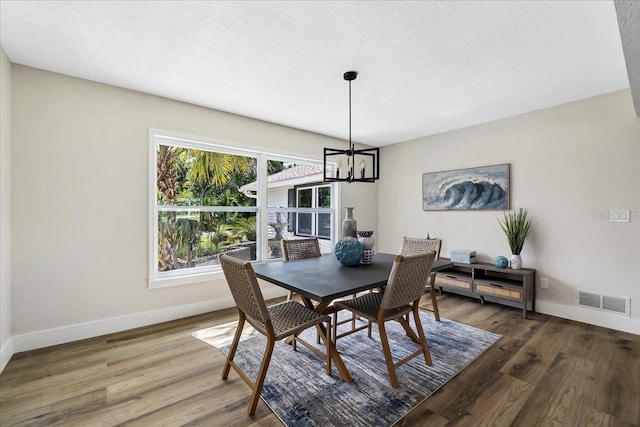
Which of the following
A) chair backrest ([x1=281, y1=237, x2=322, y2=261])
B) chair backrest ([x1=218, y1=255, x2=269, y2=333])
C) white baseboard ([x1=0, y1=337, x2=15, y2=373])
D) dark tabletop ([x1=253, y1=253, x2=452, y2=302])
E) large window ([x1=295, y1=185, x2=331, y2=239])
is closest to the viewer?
chair backrest ([x1=218, y1=255, x2=269, y2=333])

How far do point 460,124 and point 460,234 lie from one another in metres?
1.61

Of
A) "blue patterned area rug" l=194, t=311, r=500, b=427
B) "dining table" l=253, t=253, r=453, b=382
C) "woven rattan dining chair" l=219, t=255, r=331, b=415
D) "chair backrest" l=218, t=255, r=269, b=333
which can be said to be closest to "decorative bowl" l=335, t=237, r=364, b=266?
"dining table" l=253, t=253, r=453, b=382

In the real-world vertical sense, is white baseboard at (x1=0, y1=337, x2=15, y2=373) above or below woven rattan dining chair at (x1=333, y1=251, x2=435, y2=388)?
below

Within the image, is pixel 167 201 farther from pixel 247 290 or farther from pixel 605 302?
pixel 605 302

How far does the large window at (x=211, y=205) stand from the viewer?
327 centimetres

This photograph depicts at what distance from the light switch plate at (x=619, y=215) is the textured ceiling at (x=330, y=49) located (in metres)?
1.27

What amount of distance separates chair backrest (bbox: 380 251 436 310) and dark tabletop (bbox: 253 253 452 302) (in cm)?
12

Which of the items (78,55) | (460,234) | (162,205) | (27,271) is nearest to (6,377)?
(27,271)

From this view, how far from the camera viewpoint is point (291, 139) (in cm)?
425

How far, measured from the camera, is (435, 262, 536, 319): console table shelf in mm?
3348

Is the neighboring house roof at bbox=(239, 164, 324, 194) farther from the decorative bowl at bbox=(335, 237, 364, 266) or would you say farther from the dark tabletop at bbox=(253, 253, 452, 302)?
the decorative bowl at bbox=(335, 237, 364, 266)

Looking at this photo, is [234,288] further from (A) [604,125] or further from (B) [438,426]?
(A) [604,125]

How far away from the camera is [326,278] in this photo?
209 cm

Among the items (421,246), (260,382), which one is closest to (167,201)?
(260,382)
